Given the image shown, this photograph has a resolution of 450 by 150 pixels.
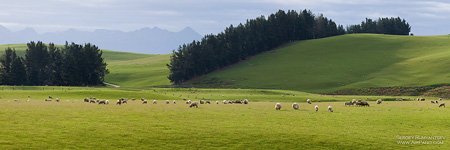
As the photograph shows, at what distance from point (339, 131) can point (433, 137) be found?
610cm

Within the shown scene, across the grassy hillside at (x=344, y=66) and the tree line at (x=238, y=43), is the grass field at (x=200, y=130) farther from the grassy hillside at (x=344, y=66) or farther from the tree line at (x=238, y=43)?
the tree line at (x=238, y=43)

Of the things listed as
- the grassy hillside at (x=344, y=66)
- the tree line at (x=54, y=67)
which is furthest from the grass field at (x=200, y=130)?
the tree line at (x=54, y=67)

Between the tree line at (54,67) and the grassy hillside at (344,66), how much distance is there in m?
26.2

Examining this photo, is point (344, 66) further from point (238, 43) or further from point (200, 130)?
point (200, 130)

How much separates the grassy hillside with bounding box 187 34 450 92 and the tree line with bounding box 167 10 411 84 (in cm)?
495


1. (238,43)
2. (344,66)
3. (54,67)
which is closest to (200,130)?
(54,67)

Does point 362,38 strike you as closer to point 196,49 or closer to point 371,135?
point 196,49

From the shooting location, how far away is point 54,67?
12744cm

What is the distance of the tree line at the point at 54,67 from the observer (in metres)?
125

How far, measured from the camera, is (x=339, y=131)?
36.1m

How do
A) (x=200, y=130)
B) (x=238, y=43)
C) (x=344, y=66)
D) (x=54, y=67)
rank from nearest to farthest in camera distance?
(x=200, y=130) < (x=54, y=67) < (x=344, y=66) < (x=238, y=43)

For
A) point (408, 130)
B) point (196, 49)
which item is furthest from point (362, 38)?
point (408, 130)

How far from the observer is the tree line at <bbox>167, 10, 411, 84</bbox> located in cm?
14900

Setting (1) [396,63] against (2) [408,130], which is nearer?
(2) [408,130]
